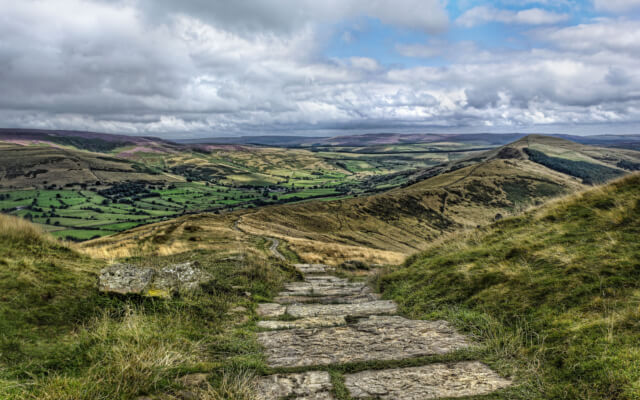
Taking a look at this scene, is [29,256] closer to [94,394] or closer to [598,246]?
[94,394]

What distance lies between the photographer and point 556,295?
6402 millimetres

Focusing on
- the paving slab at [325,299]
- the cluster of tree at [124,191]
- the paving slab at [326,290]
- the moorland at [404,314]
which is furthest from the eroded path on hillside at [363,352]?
the cluster of tree at [124,191]

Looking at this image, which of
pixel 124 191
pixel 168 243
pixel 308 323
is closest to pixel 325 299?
pixel 308 323

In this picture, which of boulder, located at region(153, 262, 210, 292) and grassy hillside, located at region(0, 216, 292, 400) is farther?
boulder, located at region(153, 262, 210, 292)

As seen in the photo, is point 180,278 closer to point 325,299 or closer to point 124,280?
point 124,280

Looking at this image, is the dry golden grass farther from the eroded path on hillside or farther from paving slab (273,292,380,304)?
the eroded path on hillside

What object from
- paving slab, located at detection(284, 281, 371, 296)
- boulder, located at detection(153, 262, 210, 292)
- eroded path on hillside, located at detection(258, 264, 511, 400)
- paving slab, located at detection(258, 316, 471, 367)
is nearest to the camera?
eroded path on hillside, located at detection(258, 264, 511, 400)

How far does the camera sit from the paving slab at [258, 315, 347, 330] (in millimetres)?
7316

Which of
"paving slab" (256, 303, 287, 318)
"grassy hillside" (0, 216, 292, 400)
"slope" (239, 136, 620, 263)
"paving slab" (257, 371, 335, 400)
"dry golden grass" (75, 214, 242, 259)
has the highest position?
"grassy hillside" (0, 216, 292, 400)

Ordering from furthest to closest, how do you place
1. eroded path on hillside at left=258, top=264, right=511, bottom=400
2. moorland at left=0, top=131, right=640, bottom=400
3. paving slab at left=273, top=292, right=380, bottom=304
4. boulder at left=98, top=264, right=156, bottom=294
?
paving slab at left=273, top=292, right=380, bottom=304 < boulder at left=98, top=264, right=156, bottom=294 < eroded path on hillside at left=258, top=264, right=511, bottom=400 < moorland at left=0, top=131, right=640, bottom=400

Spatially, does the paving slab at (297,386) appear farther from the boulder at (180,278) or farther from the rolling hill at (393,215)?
the rolling hill at (393,215)

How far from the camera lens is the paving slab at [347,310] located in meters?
8.52

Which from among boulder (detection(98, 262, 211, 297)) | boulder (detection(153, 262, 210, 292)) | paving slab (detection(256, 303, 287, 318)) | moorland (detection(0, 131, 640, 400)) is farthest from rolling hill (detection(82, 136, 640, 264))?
boulder (detection(98, 262, 211, 297))

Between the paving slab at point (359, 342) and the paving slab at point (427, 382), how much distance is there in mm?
483
